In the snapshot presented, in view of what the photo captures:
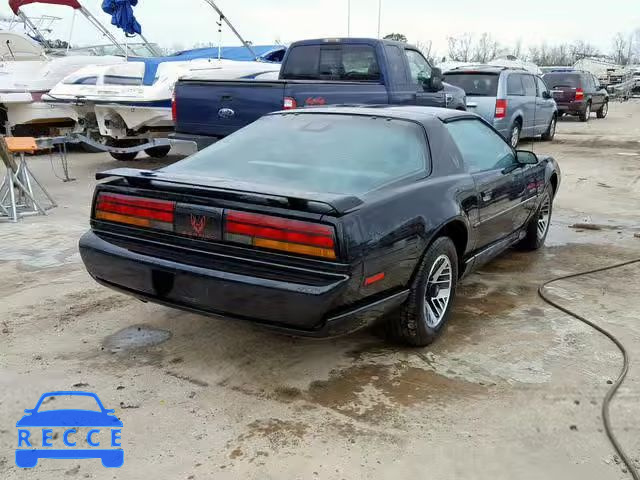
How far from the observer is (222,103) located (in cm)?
803

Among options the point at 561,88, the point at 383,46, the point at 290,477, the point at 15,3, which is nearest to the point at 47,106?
the point at 15,3

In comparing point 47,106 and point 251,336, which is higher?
point 47,106

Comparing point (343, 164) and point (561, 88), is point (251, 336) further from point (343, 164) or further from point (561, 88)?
point (561, 88)

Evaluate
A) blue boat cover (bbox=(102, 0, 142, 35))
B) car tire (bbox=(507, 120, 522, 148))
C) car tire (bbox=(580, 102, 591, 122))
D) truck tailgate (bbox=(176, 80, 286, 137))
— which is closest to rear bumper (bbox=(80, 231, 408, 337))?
truck tailgate (bbox=(176, 80, 286, 137))

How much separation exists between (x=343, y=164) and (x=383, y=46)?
5.26 metres

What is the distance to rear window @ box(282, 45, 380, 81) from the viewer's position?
8492 mm

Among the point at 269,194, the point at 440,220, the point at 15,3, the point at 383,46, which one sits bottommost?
the point at 440,220

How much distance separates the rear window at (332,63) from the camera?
849 cm

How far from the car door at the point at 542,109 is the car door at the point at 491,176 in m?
10.1

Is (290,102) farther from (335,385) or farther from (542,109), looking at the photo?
(542,109)

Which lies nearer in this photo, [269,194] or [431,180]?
[269,194]

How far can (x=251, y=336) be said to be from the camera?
393 cm

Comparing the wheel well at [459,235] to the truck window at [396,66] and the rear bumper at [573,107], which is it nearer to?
the truck window at [396,66]

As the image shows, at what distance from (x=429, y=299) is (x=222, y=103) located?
5.12 meters
